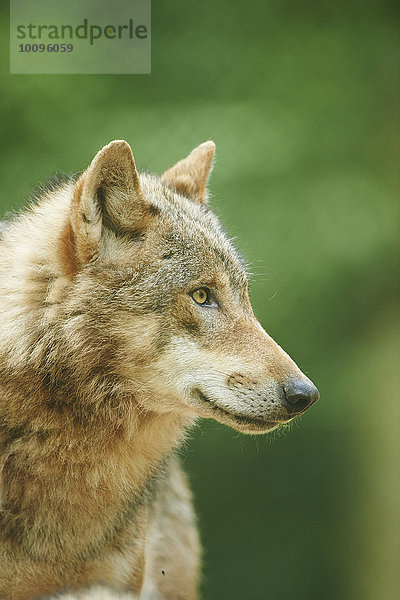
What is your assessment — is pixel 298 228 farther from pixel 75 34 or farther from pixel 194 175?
pixel 75 34

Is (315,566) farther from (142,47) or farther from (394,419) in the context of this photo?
(142,47)

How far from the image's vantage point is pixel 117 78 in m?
3.00

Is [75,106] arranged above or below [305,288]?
above

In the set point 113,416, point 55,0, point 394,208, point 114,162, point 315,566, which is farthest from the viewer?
point 315,566

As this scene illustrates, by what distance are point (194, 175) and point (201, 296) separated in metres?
0.57

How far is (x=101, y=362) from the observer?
195 cm

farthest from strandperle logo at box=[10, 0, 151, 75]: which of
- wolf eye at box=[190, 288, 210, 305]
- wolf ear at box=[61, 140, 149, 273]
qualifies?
wolf eye at box=[190, 288, 210, 305]

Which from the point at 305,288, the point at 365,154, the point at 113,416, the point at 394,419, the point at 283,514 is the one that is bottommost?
the point at 283,514

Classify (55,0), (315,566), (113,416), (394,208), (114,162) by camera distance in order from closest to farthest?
(114,162)
(113,416)
(55,0)
(394,208)
(315,566)

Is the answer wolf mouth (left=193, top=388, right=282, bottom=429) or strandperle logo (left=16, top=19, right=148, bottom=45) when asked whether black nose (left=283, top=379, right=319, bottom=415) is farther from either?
strandperle logo (left=16, top=19, right=148, bottom=45)

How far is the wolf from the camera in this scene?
1902 millimetres

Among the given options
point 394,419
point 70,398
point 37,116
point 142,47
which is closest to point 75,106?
point 37,116

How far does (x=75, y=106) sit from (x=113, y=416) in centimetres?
157

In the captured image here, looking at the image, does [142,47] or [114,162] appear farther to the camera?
[142,47]
